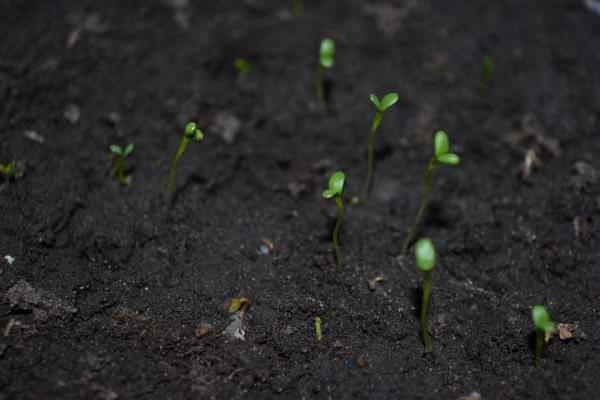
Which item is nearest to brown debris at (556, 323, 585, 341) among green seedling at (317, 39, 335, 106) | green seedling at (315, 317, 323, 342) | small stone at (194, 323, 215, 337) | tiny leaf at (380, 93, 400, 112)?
green seedling at (315, 317, 323, 342)

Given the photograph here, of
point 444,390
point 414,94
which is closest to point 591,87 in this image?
point 414,94

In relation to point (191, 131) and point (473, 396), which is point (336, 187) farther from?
point (473, 396)

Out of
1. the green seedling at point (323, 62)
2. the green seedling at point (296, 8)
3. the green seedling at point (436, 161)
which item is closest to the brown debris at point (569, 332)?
the green seedling at point (436, 161)

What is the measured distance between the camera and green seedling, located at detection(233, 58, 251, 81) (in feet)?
7.11

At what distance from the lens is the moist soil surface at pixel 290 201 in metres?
1.57

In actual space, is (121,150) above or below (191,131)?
below

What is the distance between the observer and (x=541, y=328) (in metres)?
1.46

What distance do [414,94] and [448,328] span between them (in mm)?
938

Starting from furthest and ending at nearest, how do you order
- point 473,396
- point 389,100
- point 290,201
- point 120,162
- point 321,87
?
point 321,87 < point 290,201 < point 120,162 < point 389,100 < point 473,396

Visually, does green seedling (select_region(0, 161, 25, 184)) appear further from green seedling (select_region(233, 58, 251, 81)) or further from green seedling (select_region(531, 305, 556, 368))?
green seedling (select_region(531, 305, 556, 368))

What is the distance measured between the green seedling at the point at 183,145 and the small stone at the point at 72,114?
0.37 metres

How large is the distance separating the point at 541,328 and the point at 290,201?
853 mm

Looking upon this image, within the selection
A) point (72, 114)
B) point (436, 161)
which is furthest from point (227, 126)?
point (436, 161)

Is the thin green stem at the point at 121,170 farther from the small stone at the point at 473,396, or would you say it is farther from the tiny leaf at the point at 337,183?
the small stone at the point at 473,396
